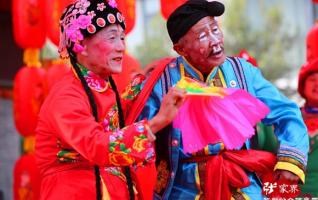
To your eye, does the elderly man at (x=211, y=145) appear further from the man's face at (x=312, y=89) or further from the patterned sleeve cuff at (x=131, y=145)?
the man's face at (x=312, y=89)

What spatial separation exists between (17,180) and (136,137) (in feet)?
10.7

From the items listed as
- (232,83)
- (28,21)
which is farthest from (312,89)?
(28,21)

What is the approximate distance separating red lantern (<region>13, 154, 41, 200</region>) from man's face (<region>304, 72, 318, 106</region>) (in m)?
2.26

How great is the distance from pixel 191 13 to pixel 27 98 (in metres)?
2.89

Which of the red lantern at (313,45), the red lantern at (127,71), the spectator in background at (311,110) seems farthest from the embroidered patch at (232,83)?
the red lantern at (313,45)

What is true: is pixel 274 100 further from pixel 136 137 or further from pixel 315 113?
pixel 315 113

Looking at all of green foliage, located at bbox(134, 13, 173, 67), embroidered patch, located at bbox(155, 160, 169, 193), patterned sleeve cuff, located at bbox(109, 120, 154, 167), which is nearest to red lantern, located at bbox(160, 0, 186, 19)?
embroidered patch, located at bbox(155, 160, 169, 193)

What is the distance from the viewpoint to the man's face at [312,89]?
12.9 ft

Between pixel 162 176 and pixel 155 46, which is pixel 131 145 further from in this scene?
pixel 155 46

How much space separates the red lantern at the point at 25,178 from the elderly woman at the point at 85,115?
276 centimetres

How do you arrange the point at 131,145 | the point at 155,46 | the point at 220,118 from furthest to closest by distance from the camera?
the point at 155,46 → the point at 220,118 → the point at 131,145

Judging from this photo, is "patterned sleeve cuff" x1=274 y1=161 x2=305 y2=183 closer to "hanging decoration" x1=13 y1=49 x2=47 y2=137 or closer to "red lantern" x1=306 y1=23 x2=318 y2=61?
"red lantern" x1=306 y1=23 x2=318 y2=61

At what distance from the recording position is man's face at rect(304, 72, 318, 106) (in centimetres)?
394

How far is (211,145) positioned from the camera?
2.77m
